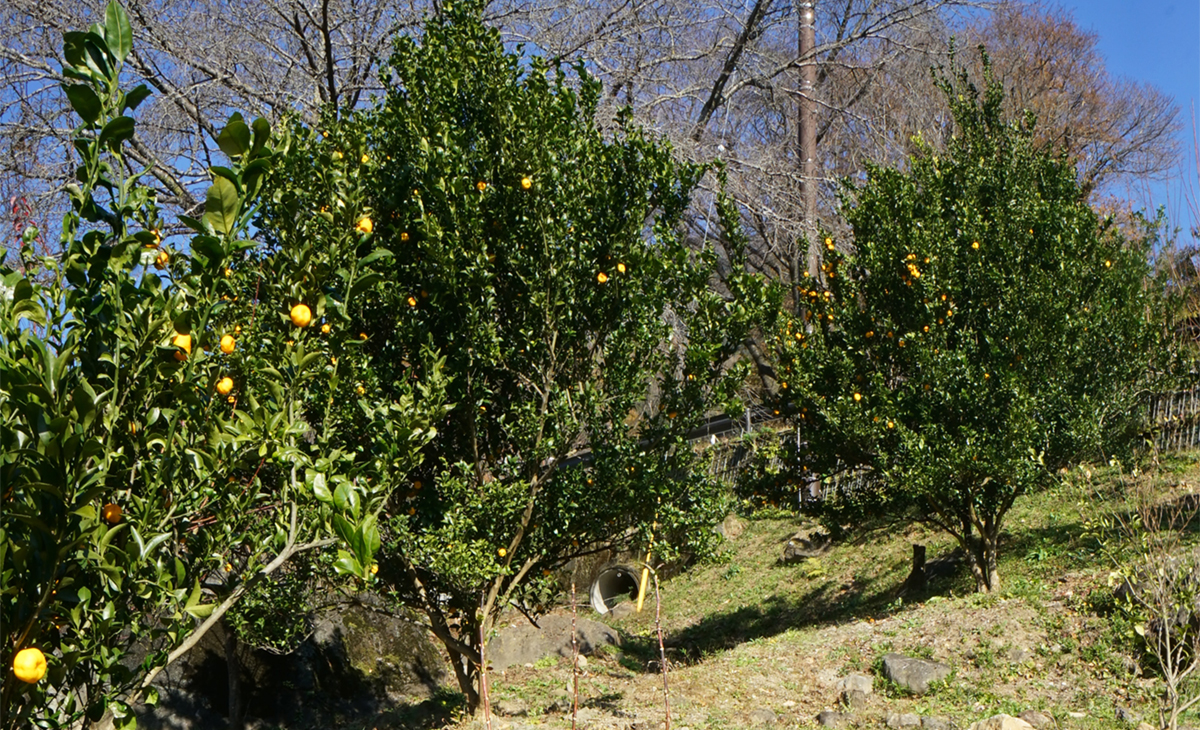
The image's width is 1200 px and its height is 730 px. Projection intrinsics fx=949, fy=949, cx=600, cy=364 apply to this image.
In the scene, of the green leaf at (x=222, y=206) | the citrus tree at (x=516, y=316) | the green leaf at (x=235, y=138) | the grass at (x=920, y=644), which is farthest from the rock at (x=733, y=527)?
the green leaf at (x=235, y=138)

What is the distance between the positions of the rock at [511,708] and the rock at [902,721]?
2.63m

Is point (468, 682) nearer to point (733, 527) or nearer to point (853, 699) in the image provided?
point (853, 699)

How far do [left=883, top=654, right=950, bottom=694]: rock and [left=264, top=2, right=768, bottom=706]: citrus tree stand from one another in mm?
2535

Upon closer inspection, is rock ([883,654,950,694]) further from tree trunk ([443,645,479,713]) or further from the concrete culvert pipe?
the concrete culvert pipe

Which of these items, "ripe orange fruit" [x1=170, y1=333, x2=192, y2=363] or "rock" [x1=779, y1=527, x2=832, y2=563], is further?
"rock" [x1=779, y1=527, x2=832, y2=563]

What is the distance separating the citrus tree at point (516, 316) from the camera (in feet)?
18.3

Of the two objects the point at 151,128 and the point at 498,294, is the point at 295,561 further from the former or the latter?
the point at 151,128

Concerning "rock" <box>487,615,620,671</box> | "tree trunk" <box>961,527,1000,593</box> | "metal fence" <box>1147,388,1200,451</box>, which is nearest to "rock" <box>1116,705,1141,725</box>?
"tree trunk" <box>961,527,1000,593</box>

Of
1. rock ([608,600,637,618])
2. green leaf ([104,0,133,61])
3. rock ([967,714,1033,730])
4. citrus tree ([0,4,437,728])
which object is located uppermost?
green leaf ([104,0,133,61])

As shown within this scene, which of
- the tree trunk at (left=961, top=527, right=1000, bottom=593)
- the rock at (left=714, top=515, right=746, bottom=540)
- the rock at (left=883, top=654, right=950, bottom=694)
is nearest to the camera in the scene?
the rock at (left=883, top=654, right=950, bottom=694)

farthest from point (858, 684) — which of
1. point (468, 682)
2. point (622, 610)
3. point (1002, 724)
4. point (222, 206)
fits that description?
point (222, 206)

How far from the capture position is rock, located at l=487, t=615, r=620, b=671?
1001 cm

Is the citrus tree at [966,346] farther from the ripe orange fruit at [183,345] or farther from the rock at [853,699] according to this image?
the ripe orange fruit at [183,345]

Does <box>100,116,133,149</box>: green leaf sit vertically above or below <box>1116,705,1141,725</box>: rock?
above
